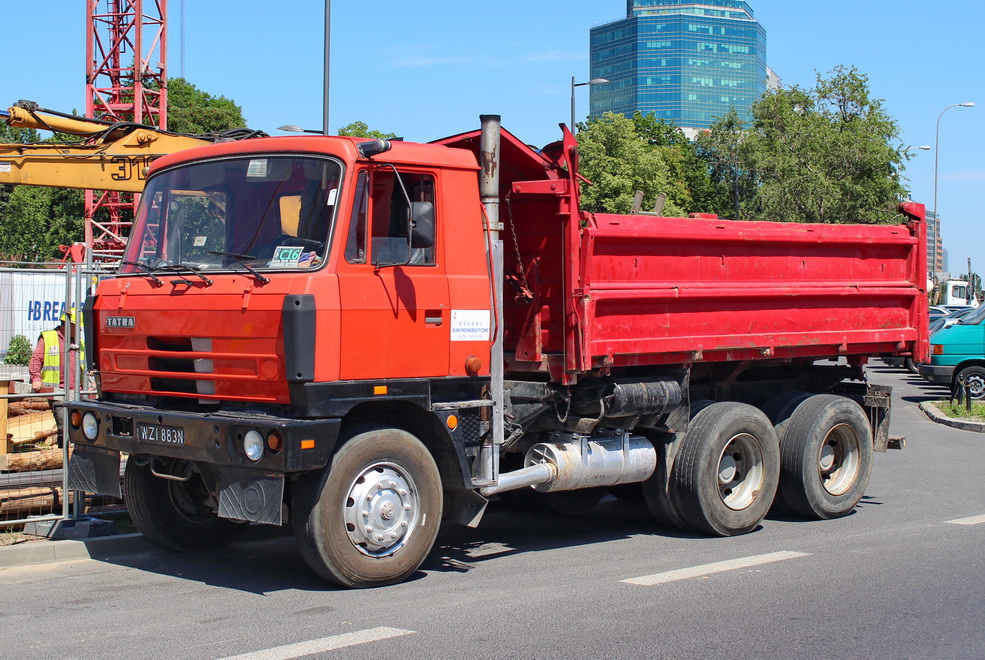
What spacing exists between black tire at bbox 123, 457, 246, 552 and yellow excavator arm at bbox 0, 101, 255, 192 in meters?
2.91

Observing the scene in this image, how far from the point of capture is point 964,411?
19.7m

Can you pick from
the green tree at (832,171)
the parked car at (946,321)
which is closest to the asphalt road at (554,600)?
the parked car at (946,321)

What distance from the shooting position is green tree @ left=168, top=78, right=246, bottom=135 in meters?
54.3

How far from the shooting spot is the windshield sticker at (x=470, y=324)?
7316 mm

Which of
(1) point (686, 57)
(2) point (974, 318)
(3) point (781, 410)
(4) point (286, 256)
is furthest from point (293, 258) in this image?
(1) point (686, 57)

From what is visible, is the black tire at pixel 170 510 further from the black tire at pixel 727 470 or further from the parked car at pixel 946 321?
the parked car at pixel 946 321

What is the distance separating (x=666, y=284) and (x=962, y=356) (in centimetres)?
1613

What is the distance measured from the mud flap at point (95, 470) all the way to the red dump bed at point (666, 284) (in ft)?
9.95

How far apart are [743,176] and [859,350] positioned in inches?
1467

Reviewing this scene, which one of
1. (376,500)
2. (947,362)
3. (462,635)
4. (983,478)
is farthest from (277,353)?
(947,362)

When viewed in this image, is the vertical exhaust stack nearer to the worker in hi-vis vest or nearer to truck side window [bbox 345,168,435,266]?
truck side window [bbox 345,168,435,266]

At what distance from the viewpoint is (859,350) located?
398 inches

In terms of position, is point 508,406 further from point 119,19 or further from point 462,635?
point 119,19

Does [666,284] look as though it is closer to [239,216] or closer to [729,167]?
[239,216]
